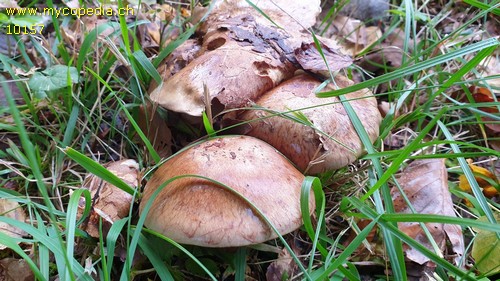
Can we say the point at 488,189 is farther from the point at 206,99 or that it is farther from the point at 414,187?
the point at 206,99

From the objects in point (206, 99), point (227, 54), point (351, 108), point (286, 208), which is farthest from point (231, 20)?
point (286, 208)

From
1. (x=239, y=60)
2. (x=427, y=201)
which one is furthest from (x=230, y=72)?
(x=427, y=201)

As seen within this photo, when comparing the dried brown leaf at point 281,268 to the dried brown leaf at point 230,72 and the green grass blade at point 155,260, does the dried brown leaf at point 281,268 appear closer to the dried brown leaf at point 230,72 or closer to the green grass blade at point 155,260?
the green grass blade at point 155,260

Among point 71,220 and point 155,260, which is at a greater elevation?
point 71,220

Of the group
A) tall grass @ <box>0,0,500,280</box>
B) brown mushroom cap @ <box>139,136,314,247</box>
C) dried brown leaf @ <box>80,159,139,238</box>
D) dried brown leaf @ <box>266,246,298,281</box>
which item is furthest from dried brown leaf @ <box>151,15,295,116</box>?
dried brown leaf @ <box>266,246,298,281</box>

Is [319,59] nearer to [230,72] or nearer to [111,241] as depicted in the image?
[230,72]

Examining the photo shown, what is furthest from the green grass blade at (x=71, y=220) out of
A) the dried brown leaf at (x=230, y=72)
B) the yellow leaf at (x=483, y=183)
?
the yellow leaf at (x=483, y=183)

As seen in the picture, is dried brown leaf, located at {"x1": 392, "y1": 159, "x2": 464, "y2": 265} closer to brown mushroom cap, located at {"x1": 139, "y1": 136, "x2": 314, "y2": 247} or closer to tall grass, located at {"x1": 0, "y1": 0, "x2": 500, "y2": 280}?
tall grass, located at {"x1": 0, "y1": 0, "x2": 500, "y2": 280}
